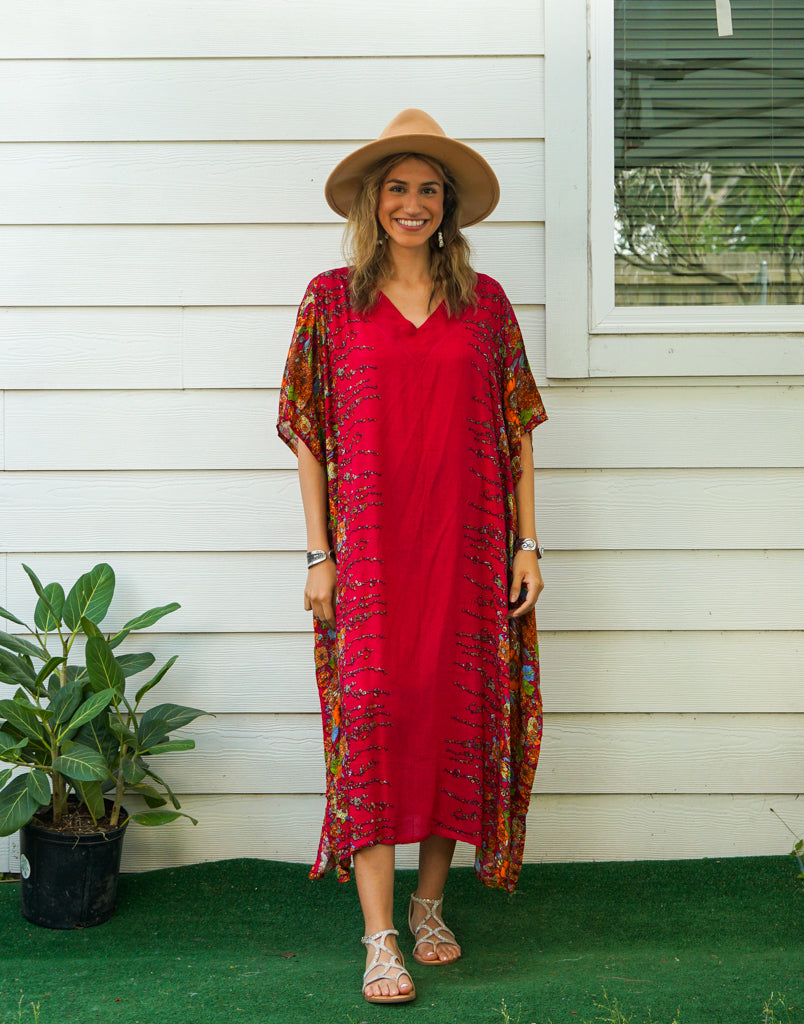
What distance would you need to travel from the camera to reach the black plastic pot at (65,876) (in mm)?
2146

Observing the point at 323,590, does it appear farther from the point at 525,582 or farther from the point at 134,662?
the point at 134,662

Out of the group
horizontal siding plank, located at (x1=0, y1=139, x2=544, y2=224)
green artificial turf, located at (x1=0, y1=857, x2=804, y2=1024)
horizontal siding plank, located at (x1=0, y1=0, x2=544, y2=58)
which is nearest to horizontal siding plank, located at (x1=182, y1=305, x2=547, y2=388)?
horizontal siding plank, located at (x1=0, y1=139, x2=544, y2=224)

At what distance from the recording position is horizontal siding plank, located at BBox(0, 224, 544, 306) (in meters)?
2.43

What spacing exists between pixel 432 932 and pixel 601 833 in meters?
0.66

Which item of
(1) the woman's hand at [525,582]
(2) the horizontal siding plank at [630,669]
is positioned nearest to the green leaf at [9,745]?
(2) the horizontal siding plank at [630,669]

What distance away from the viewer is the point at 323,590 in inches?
78.7

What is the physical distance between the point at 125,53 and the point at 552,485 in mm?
1521

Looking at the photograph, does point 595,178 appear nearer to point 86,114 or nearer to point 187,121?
point 187,121

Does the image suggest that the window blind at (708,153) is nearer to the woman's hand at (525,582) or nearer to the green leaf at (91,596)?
the woman's hand at (525,582)

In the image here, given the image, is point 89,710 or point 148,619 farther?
point 148,619

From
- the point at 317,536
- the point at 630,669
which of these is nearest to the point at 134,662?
the point at 317,536

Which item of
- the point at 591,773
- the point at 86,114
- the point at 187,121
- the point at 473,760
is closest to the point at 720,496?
the point at 591,773

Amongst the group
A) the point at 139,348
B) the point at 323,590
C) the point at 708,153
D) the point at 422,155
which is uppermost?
the point at 708,153

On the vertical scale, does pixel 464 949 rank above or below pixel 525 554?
below
